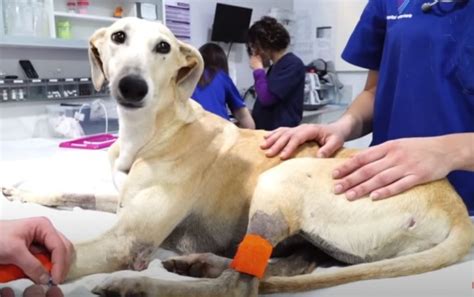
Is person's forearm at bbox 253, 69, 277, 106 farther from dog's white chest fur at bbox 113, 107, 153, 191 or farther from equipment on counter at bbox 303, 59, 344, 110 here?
dog's white chest fur at bbox 113, 107, 153, 191

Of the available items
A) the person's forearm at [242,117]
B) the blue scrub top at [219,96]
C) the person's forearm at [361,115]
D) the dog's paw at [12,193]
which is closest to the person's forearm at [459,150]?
the person's forearm at [361,115]

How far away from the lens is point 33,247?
0.62 metres

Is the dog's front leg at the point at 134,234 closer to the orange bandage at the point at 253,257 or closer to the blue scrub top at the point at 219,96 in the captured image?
the orange bandage at the point at 253,257

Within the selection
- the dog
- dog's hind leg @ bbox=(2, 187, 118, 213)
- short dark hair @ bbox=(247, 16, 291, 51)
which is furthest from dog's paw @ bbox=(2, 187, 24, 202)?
short dark hair @ bbox=(247, 16, 291, 51)

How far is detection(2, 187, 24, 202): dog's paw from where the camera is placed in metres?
1.16

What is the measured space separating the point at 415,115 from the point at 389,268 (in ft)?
1.76

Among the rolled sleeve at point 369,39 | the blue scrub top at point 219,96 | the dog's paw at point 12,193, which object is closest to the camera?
the dog's paw at point 12,193

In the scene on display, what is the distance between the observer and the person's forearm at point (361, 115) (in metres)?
1.24

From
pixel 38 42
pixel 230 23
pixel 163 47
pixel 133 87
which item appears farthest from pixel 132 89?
pixel 230 23

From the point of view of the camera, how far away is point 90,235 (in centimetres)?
88

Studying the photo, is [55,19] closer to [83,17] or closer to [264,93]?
[83,17]

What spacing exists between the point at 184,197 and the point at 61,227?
0.26m

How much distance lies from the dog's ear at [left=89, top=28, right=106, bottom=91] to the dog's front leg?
0.31 m

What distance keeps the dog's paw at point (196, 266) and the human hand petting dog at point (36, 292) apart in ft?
0.67
